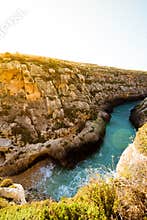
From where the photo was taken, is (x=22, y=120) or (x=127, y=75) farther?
(x=127, y=75)

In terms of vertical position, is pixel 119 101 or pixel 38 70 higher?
pixel 38 70

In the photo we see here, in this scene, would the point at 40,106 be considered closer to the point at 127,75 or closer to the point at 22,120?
the point at 22,120

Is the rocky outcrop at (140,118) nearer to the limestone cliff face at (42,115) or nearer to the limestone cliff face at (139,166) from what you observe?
the limestone cliff face at (42,115)

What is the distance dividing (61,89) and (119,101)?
22743 millimetres

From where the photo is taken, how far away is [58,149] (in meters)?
26.3

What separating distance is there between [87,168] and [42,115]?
8650 mm

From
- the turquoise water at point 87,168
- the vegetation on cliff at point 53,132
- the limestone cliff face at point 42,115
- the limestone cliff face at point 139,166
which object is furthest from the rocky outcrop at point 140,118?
the limestone cliff face at point 139,166

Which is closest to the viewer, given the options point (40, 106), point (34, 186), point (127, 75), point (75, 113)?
point (34, 186)

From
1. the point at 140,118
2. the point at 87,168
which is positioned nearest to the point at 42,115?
the point at 87,168

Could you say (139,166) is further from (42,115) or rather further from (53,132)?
(42,115)

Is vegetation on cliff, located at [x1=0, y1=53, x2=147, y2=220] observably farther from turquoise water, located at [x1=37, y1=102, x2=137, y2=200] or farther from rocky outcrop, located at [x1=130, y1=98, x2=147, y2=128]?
rocky outcrop, located at [x1=130, y1=98, x2=147, y2=128]

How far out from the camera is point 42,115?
2942 cm

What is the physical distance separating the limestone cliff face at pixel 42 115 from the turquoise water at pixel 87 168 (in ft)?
3.94

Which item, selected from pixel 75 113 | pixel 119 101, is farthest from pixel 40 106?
pixel 119 101
